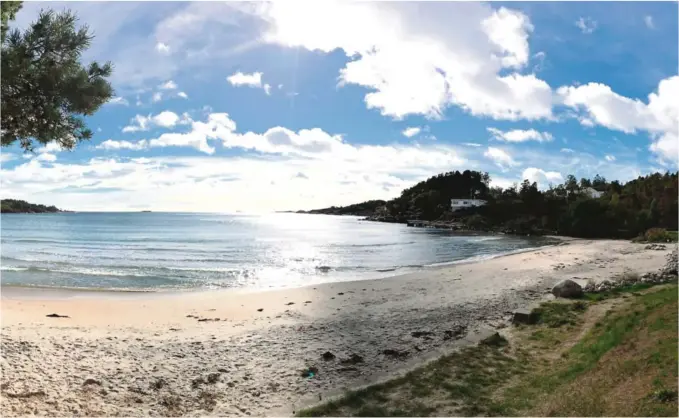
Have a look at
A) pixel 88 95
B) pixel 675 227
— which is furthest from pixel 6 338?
pixel 675 227

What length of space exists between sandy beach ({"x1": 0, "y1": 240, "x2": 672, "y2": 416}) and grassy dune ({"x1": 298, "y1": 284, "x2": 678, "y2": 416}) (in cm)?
115

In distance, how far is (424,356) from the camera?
41.0 ft

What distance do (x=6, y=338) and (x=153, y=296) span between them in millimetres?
10937

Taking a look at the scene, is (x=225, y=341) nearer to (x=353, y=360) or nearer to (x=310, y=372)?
(x=310, y=372)

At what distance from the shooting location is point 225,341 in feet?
47.2

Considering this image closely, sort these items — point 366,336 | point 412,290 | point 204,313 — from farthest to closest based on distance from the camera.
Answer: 1. point 412,290
2. point 204,313
3. point 366,336

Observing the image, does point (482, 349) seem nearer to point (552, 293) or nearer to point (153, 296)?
point (552, 293)

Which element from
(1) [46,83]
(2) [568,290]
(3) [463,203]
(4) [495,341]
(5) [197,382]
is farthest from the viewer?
(3) [463,203]

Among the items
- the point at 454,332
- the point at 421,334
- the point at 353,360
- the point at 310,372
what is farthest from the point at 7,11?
the point at 454,332

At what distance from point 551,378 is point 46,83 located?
11.8 metres

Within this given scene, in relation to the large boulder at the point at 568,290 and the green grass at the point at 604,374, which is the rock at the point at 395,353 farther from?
the large boulder at the point at 568,290

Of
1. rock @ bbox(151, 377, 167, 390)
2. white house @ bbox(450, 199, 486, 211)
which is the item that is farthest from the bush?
white house @ bbox(450, 199, 486, 211)

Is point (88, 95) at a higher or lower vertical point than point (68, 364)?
higher

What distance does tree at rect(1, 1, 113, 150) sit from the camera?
7.54m
